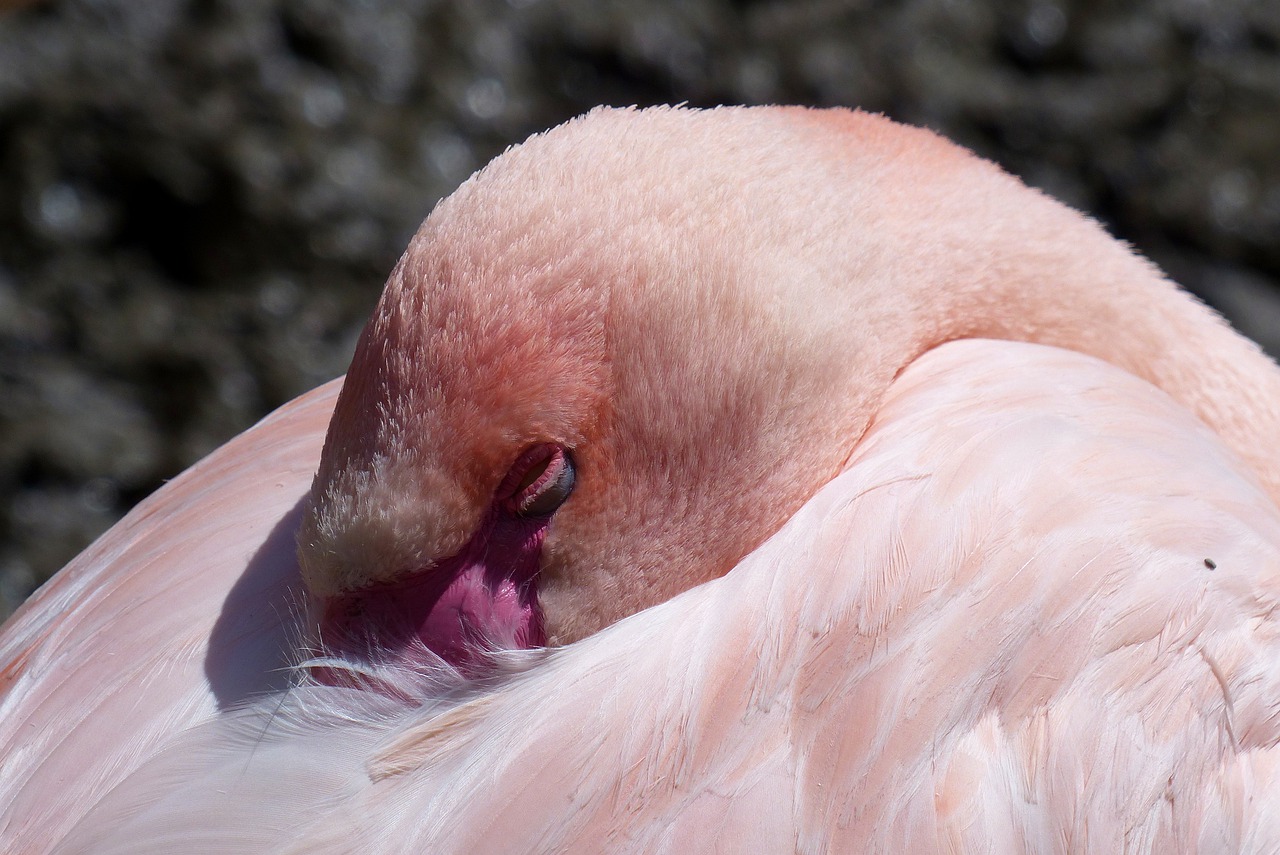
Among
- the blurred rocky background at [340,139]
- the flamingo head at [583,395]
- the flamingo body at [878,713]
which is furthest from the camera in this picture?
the blurred rocky background at [340,139]

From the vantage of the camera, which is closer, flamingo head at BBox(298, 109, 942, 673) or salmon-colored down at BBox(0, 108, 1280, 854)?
salmon-colored down at BBox(0, 108, 1280, 854)

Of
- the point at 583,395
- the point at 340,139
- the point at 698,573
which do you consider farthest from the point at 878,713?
the point at 340,139

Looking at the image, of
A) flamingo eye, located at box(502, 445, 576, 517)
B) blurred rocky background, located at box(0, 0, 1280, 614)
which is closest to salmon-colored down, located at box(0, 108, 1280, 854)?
flamingo eye, located at box(502, 445, 576, 517)

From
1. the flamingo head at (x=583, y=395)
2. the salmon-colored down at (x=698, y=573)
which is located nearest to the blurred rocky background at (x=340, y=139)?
the salmon-colored down at (x=698, y=573)

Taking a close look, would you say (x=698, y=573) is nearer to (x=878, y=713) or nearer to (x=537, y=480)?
(x=537, y=480)

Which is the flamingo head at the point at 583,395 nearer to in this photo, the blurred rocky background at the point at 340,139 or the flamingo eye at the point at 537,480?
the flamingo eye at the point at 537,480

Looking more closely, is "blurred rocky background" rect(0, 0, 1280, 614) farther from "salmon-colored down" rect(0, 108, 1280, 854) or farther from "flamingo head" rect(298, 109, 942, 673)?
"flamingo head" rect(298, 109, 942, 673)

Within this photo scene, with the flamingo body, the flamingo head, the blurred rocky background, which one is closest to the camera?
the flamingo body
